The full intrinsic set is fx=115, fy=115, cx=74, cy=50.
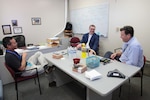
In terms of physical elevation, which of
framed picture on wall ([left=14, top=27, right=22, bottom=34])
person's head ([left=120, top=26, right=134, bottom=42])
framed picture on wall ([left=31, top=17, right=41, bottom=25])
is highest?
framed picture on wall ([left=31, top=17, right=41, bottom=25])

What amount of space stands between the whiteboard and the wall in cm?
15

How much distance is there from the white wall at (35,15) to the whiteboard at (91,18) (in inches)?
24.0

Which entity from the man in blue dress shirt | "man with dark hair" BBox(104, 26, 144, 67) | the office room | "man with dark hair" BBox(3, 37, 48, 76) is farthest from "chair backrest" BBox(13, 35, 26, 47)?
"man with dark hair" BBox(104, 26, 144, 67)

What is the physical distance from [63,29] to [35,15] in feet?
4.00

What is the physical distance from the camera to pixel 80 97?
211 centimetres

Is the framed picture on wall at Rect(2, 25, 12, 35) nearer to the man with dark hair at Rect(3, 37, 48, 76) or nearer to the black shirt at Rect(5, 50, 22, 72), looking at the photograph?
the man with dark hair at Rect(3, 37, 48, 76)

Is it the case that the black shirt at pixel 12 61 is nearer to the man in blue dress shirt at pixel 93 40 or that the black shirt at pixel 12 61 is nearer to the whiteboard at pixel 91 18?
the man in blue dress shirt at pixel 93 40

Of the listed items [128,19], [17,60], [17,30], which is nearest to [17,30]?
[17,30]

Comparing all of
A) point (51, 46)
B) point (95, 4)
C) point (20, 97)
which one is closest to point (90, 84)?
point (20, 97)

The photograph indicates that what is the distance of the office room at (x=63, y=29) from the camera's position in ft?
7.15

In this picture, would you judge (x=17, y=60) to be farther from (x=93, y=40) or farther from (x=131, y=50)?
(x=93, y=40)

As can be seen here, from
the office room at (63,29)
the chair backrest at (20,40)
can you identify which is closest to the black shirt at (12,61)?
the office room at (63,29)

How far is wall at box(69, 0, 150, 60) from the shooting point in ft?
8.71

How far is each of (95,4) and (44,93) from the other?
299 cm
